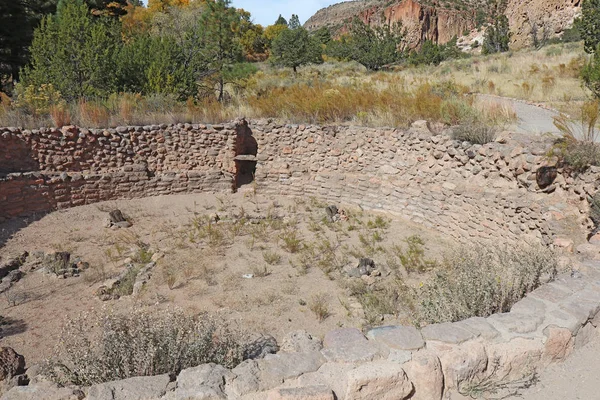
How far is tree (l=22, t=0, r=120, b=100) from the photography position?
11.0 metres

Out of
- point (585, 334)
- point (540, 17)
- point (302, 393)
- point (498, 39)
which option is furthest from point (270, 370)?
point (540, 17)

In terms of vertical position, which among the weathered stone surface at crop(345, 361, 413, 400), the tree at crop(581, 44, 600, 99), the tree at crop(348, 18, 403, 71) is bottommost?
the weathered stone surface at crop(345, 361, 413, 400)

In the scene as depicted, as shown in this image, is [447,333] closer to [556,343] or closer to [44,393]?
[556,343]

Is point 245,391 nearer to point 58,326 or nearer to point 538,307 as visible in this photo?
point 538,307

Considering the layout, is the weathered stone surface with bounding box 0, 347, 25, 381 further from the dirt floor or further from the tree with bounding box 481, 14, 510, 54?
the tree with bounding box 481, 14, 510, 54

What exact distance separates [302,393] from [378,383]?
48 cm

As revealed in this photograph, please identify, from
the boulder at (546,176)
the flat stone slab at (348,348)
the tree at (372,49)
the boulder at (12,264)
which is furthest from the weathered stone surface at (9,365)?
the tree at (372,49)

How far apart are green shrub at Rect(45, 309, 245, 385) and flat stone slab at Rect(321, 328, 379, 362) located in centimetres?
73

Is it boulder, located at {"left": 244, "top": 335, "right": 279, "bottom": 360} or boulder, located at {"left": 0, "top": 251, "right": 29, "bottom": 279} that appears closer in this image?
boulder, located at {"left": 244, "top": 335, "right": 279, "bottom": 360}

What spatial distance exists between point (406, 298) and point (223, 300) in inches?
97.9

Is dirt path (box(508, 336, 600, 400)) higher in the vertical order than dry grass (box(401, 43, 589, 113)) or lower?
lower

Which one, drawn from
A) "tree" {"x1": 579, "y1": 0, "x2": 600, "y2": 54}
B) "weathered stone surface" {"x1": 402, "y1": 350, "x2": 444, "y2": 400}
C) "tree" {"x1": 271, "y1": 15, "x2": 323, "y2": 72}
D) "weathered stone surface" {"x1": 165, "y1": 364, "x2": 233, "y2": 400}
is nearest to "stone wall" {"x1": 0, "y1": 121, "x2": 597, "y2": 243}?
"weathered stone surface" {"x1": 402, "y1": 350, "x2": 444, "y2": 400}

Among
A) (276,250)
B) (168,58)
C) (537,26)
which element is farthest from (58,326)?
(537,26)

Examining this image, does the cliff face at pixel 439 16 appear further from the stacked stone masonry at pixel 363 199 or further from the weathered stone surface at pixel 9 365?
the weathered stone surface at pixel 9 365
